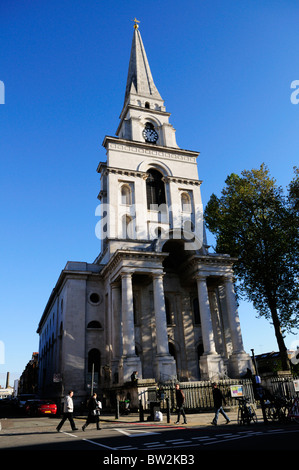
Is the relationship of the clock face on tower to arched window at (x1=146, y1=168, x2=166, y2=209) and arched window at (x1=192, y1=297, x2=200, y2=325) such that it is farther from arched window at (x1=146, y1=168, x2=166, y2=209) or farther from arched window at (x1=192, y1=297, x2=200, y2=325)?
arched window at (x1=192, y1=297, x2=200, y2=325)

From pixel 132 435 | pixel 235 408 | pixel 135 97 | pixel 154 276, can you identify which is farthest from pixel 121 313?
pixel 135 97

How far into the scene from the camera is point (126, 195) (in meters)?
33.9

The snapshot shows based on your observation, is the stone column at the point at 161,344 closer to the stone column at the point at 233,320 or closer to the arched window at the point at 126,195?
the stone column at the point at 233,320

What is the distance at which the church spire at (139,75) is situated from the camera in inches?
1630

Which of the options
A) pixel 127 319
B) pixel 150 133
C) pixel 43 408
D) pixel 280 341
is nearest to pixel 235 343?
pixel 280 341

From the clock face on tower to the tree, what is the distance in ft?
35.2

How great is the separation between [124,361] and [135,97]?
29285 mm

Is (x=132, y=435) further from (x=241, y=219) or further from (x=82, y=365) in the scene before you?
(x=241, y=219)

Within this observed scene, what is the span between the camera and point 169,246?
32312 mm

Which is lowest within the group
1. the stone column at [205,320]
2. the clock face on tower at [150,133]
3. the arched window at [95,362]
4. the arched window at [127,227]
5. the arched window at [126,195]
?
the arched window at [95,362]

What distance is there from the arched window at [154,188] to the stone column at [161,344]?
32.4 ft

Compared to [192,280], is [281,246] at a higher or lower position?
higher

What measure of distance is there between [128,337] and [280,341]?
12706mm

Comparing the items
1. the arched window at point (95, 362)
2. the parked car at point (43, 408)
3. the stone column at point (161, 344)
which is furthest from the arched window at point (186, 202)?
the parked car at point (43, 408)
